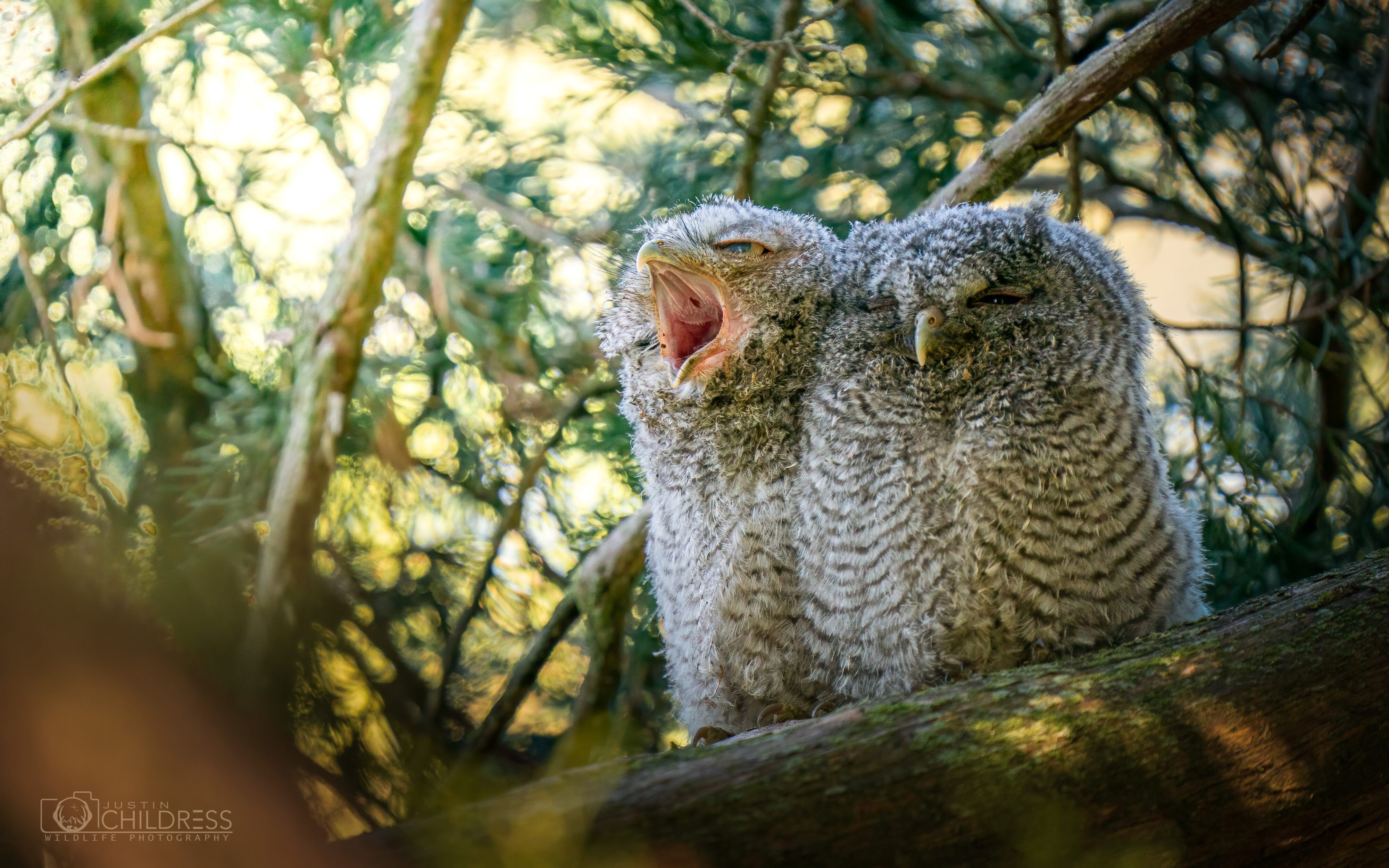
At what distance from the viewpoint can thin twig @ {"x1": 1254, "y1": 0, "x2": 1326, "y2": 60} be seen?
1868 mm

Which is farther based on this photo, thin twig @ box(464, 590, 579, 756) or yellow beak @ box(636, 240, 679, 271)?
thin twig @ box(464, 590, 579, 756)

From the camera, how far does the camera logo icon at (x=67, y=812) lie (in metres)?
0.75

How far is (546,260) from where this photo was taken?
109 inches

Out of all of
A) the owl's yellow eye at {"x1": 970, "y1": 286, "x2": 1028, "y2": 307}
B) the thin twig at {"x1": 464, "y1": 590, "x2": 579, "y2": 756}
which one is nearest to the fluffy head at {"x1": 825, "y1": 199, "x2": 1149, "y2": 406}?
the owl's yellow eye at {"x1": 970, "y1": 286, "x2": 1028, "y2": 307}

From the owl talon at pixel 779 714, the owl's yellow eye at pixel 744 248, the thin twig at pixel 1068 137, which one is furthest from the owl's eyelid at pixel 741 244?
the owl talon at pixel 779 714

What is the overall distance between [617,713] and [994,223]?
1.70 m

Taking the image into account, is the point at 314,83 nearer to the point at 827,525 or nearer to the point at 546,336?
the point at 546,336

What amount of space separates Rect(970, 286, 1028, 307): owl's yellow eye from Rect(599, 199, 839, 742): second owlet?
313 mm

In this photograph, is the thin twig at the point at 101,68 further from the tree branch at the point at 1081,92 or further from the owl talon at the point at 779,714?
the owl talon at the point at 779,714

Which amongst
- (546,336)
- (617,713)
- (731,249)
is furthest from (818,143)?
(617,713)

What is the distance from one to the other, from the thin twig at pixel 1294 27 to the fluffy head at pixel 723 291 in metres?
1.09

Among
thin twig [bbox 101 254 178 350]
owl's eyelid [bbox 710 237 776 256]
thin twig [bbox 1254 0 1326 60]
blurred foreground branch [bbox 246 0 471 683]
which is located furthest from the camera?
thin twig [bbox 101 254 178 350]

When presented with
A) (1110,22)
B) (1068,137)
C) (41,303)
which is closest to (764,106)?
(1068,137)

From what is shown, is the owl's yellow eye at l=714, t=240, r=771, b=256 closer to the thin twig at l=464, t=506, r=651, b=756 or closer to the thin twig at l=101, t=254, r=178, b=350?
the thin twig at l=464, t=506, r=651, b=756
